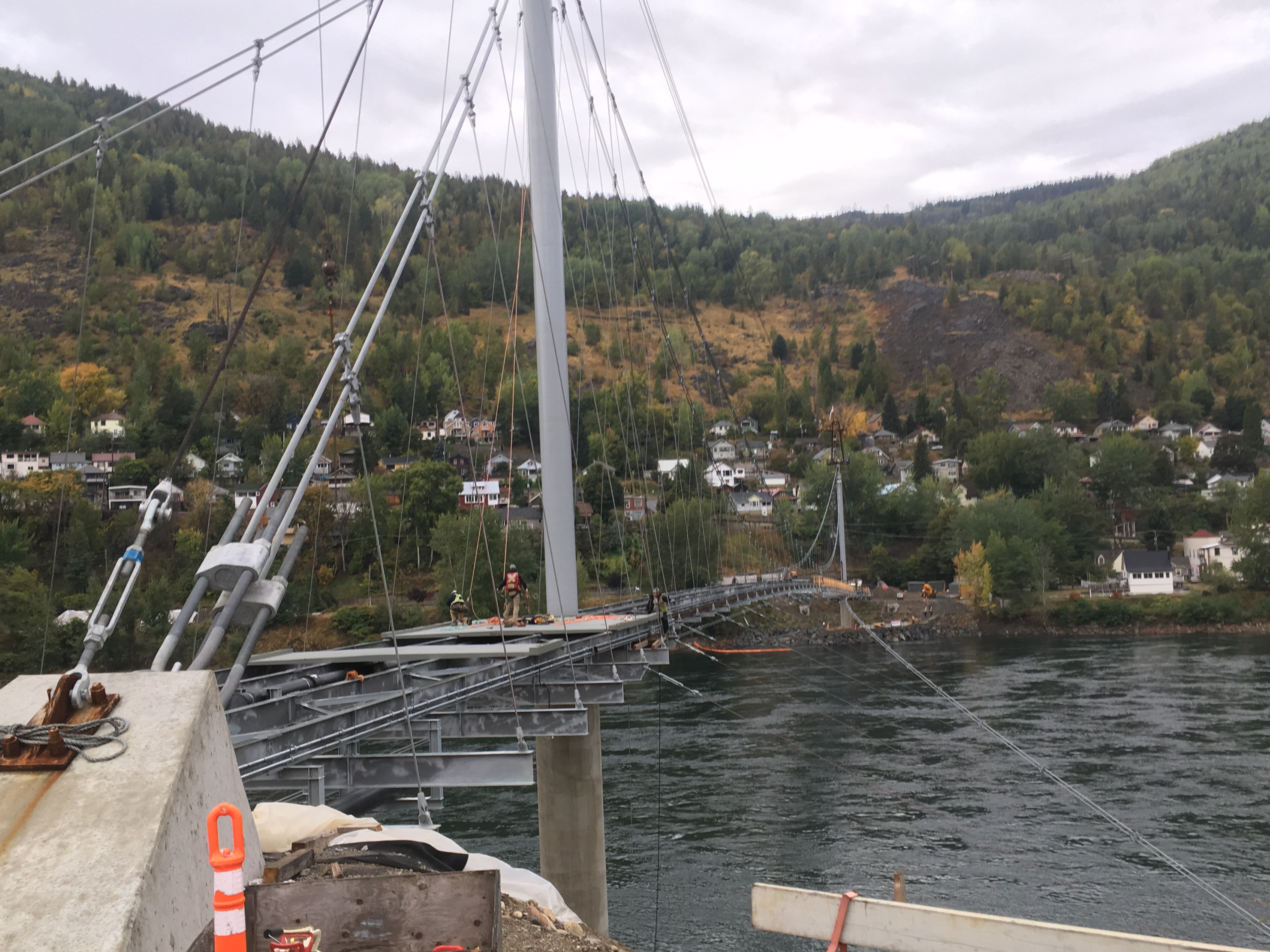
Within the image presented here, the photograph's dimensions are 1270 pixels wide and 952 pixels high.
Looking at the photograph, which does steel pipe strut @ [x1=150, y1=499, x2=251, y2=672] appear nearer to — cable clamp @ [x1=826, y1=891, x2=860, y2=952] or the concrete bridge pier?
cable clamp @ [x1=826, y1=891, x2=860, y2=952]

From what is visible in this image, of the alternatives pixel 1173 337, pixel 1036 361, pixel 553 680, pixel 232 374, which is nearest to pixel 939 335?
pixel 1036 361

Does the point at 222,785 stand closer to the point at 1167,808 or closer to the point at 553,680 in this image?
the point at 553,680

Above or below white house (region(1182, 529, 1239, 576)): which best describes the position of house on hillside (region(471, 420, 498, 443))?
above

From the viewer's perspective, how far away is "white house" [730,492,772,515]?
9688 cm

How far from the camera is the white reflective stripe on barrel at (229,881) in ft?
11.5

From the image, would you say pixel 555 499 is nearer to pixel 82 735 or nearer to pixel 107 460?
pixel 82 735

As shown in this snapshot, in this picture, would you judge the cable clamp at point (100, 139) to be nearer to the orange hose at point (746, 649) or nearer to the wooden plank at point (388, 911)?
the wooden plank at point (388, 911)

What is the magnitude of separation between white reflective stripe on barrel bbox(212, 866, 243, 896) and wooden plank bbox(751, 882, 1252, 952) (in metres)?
2.30

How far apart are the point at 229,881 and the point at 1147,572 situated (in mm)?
79483

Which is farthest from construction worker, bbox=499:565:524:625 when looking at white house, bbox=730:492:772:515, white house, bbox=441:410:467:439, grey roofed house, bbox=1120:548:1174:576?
white house, bbox=730:492:772:515

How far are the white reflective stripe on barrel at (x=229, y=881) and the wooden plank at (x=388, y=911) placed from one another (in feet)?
2.09

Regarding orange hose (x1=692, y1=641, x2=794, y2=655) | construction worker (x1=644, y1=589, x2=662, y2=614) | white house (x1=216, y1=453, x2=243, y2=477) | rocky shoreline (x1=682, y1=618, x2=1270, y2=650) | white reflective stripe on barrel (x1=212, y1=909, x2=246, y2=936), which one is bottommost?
rocky shoreline (x1=682, y1=618, x2=1270, y2=650)

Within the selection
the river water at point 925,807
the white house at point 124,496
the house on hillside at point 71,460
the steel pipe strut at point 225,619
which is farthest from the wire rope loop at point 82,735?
the house on hillside at point 71,460

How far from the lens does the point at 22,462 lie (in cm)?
7762
